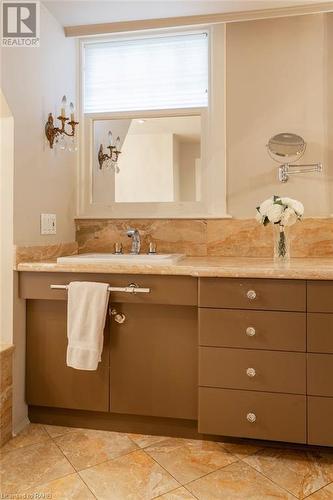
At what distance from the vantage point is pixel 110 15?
2379 millimetres

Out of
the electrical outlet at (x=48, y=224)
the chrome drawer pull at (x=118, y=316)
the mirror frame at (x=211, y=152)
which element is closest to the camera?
the chrome drawer pull at (x=118, y=316)

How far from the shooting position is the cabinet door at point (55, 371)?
6.72ft

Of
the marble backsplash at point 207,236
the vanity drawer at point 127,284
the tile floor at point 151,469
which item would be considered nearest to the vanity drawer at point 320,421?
the tile floor at point 151,469

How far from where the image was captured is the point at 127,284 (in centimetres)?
196

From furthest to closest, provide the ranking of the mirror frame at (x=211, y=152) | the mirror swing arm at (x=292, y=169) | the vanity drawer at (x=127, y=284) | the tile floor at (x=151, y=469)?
the mirror frame at (x=211, y=152) < the mirror swing arm at (x=292, y=169) < the vanity drawer at (x=127, y=284) < the tile floor at (x=151, y=469)

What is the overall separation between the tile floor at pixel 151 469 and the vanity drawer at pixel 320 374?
0.33 m

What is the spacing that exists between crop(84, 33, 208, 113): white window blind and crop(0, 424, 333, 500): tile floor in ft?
6.13

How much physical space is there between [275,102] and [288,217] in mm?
822

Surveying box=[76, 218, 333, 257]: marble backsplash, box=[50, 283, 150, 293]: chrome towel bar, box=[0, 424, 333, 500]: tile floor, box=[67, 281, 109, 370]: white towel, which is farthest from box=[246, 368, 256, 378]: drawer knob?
box=[76, 218, 333, 257]: marble backsplash

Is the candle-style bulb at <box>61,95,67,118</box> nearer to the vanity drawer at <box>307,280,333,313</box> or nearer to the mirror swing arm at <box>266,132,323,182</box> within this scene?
the mirror swing arm at <box>266,132,323,182</box>

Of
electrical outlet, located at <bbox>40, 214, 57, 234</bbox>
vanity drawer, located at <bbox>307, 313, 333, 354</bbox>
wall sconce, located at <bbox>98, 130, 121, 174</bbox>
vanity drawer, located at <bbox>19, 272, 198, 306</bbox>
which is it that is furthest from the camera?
wall sconce, located at <bbox>98, 130, 121, 174</bbox>

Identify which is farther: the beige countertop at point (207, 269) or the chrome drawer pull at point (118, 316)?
the chrome drawer pull at point (118, 316)

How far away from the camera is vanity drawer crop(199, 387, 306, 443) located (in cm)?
175

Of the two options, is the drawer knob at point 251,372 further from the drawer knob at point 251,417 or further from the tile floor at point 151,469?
the tile floor at point 151,469
